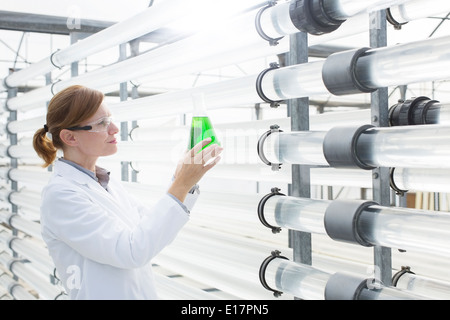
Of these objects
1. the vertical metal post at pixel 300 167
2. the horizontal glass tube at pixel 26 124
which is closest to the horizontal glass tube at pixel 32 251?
the horizontal glass tube at pixel 26 124

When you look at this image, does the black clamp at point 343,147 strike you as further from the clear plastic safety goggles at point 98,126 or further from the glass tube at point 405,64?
the clear plastic safety goggles at point 98,126

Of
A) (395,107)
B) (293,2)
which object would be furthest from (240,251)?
(293,2)

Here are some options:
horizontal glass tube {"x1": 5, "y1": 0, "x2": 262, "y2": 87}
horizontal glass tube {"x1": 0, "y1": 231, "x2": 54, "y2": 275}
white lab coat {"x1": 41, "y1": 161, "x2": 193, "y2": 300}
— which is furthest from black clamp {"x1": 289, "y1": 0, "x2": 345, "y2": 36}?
horizontal glass tube {"x1": 0, "y1": 231, "x2": 54, "y2": 275}

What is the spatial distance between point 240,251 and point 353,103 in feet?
36.1

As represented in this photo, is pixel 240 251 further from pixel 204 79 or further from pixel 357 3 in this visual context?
pixel 204 79

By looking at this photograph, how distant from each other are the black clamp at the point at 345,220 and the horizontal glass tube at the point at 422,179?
0.61 ft

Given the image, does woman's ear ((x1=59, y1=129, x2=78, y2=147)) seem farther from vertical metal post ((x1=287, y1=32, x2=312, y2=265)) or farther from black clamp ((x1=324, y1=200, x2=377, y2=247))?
black clamp ((x1=324, y1=200, x2=377, y2=247))

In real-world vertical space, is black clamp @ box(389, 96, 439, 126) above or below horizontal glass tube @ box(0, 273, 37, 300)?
above

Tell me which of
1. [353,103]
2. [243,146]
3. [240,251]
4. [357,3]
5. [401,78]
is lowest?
[240,251]

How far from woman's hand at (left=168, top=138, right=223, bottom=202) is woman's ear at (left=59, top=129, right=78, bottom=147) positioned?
379 millimetres

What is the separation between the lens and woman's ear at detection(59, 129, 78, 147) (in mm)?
1573

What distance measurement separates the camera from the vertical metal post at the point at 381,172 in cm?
125

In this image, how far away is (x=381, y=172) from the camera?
1.25m
